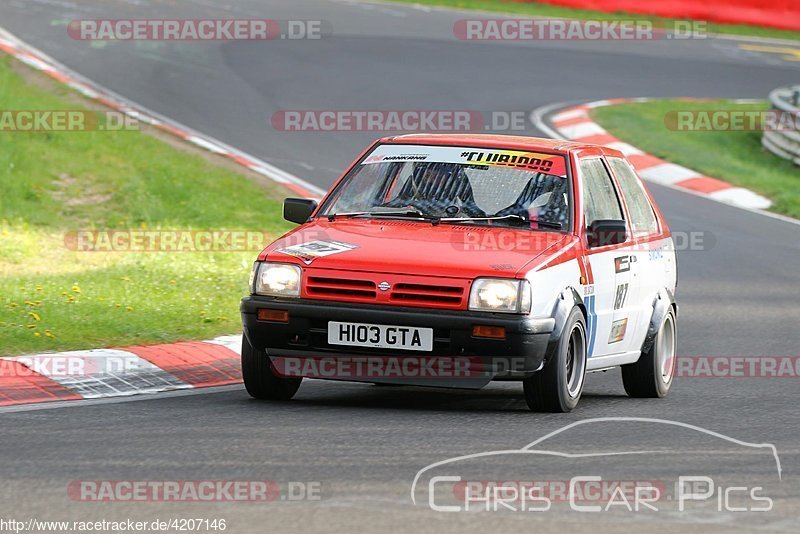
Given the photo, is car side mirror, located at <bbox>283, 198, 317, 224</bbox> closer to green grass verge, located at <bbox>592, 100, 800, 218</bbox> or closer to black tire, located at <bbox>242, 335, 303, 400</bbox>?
black tire, located at <bbox>242, 335, 303, 400</bbox>

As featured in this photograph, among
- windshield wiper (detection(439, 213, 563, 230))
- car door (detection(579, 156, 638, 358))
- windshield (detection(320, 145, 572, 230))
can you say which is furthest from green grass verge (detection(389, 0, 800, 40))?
windshield wiper (detection(439, 213, 563, 230))

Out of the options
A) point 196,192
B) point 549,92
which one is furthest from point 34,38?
point 196,192

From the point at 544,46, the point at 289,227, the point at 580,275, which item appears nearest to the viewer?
the point at 580,275

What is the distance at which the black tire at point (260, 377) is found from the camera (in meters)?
8.34

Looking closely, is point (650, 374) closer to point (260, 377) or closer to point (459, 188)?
point (459, 188)

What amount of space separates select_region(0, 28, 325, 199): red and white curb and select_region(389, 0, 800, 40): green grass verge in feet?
40.7

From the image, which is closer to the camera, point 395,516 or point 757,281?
point 395,516

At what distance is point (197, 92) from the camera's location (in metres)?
21.7

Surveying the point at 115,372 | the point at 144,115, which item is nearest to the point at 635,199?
the point at 115,372

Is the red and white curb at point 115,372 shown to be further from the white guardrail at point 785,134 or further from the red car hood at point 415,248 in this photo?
the white guardrail at point 785,134

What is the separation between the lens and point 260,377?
838 cm

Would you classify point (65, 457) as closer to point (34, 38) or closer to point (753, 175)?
point (753, 175)

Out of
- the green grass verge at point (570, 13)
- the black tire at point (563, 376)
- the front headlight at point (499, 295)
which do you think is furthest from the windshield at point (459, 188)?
the green grass verge at point (570, 13)

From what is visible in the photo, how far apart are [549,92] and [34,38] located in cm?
800
